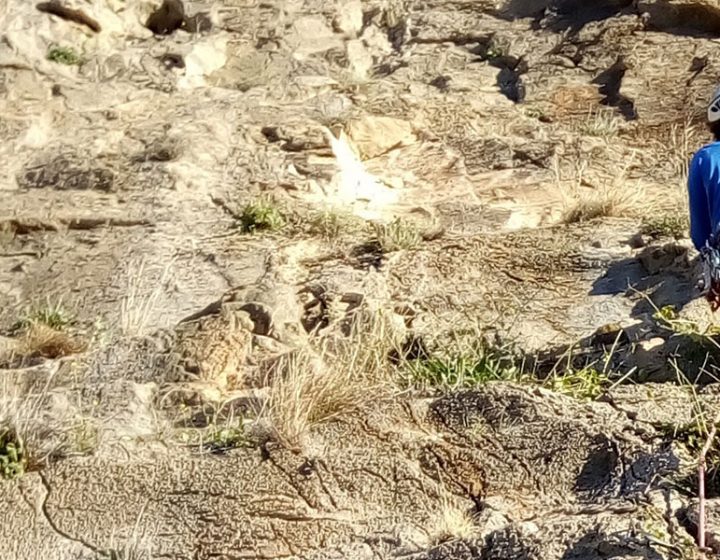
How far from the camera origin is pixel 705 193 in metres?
6.20

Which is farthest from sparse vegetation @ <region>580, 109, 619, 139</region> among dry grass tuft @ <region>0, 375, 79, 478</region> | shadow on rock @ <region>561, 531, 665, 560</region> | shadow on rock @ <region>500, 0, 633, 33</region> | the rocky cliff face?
shadow on rock @ <region>561, 531, 665, 560</region>

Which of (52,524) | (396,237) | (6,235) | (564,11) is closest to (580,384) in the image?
(52,524)

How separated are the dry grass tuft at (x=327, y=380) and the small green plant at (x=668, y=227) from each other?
1702 millimetres

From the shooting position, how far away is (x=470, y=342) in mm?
7016

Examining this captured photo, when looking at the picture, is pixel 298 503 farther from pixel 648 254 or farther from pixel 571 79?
pixel 571 79

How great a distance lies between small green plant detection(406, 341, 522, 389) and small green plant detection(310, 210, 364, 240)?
188 centimetres

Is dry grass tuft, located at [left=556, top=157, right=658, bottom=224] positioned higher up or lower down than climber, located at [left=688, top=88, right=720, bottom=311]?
lower down

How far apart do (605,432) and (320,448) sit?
3.89 feet

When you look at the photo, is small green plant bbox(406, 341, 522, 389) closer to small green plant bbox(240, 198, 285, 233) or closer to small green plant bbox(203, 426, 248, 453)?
small green plant bbox(203, 426, 248, 453)

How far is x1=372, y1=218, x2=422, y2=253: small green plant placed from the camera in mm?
8141

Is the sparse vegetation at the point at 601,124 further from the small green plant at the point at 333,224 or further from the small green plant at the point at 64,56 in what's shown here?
the small green plant at the point at 64,56

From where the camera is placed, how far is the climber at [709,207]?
5.96 m

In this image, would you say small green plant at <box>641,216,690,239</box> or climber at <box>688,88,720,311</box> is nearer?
climber at <box>688,88,720,311</box>

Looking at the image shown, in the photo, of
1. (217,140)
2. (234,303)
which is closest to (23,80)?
(217,140)
